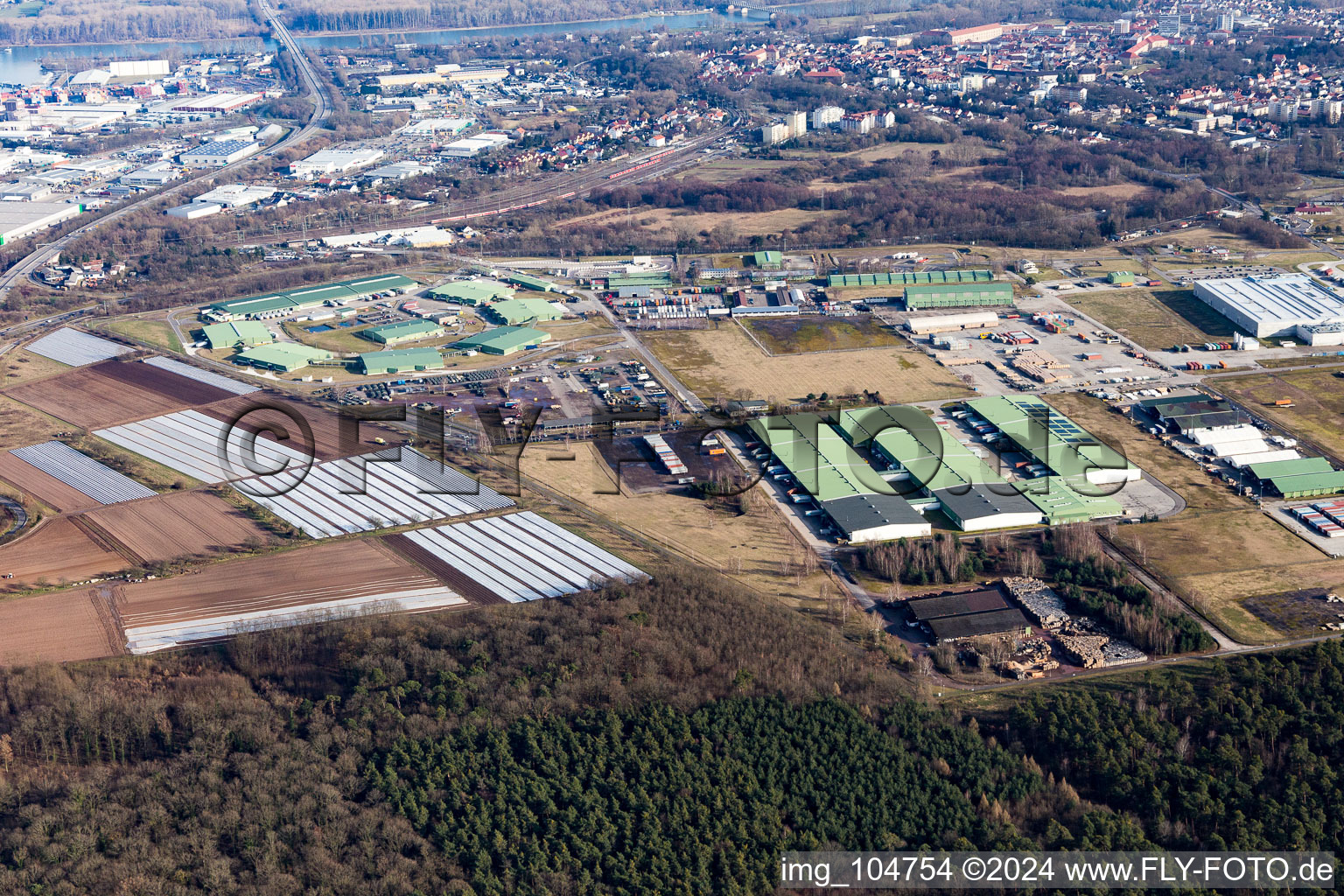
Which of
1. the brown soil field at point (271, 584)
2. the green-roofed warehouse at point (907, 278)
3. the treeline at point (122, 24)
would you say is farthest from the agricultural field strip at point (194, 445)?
the treeline at point (122, 24)

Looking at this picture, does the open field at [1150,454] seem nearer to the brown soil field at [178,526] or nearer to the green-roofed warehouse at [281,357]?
Answer: the brown soil field at [178,526]

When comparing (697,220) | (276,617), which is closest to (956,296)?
(697,220)

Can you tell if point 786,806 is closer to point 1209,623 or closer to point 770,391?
point 1209,623

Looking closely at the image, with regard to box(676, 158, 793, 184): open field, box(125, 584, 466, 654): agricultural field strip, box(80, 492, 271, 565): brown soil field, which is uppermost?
box(676, 158, 793, 184): open field

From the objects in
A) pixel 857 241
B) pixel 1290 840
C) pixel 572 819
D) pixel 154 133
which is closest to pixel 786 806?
pixel 572 819

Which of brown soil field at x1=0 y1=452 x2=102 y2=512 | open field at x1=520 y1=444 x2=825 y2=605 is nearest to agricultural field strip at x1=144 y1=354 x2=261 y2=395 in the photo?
brown soil field at x1=0 y1=452 x2=102 y2=512

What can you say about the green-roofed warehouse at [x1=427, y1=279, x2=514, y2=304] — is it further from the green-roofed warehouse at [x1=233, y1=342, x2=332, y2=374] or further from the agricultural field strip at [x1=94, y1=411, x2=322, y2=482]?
the agricultural field strip at [x1=94, y1=411, x2=322, y2=482]
